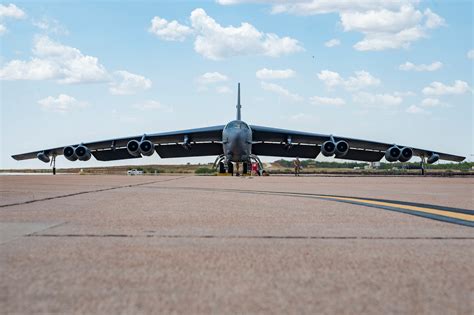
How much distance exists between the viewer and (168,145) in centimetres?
3900

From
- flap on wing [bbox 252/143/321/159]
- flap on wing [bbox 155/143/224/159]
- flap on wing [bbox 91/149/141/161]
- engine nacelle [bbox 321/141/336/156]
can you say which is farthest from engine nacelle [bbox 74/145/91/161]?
engine nacelle [bbox 321/141/336/156]

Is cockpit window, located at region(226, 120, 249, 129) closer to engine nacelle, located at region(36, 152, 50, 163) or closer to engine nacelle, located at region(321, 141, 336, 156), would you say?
engine nacelle, located at region(321, 141, 336, 156)

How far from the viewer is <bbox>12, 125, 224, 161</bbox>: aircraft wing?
36.0 m

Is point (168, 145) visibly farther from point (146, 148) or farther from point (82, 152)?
point (82, 152)

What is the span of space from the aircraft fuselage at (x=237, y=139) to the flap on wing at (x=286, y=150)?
801 centimetres

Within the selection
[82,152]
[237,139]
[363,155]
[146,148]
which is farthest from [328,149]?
[82,152]

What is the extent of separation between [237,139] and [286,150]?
9.78 meters

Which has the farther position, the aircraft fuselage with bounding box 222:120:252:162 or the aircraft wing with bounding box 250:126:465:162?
the aircraft wing with bounding box 250:126:465:162

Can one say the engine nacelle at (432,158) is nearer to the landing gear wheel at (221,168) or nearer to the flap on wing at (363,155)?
the flap on wing at (363,155)

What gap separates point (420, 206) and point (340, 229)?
3.46 m

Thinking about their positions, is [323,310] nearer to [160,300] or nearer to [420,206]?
[160,300]

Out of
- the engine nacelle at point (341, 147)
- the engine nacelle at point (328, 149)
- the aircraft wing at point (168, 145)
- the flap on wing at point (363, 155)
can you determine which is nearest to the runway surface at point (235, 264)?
the engine nacelle at point (328, 149)

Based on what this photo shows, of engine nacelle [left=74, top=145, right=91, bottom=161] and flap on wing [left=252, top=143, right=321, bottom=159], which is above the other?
flap on wing [left=252, top=143, right=321, bottom=159]

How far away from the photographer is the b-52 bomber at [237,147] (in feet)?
106
